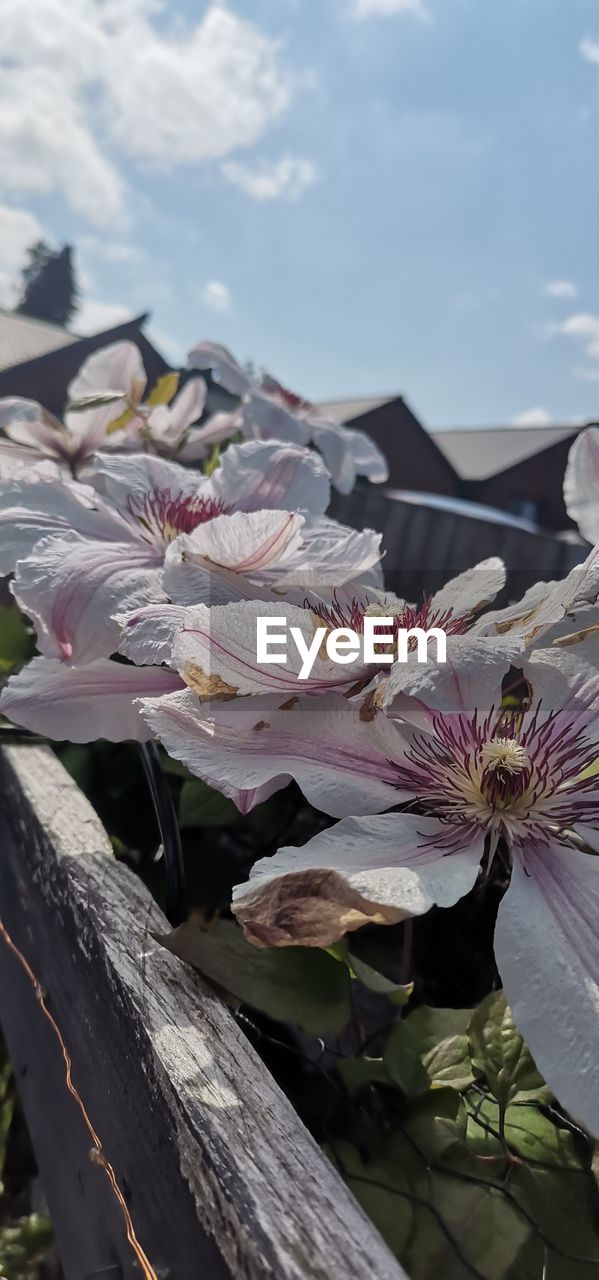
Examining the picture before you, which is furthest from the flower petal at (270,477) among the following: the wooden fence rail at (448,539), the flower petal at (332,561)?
the wooden fence rail at (448,539)

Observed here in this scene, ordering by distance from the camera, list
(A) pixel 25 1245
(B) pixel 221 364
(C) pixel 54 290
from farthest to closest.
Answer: (C) pixel 54 290
(B) pixel 221 364
(A) pixel 25 1245

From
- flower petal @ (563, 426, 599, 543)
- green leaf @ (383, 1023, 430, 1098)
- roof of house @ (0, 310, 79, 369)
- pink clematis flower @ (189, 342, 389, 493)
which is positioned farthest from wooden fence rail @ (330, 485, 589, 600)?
roof of house @ (0, 310, 79, 369)

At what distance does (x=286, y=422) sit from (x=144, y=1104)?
69 cm

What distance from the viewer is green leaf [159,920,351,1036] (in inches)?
16.1

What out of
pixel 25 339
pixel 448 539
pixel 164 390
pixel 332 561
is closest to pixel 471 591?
pixel 332 561

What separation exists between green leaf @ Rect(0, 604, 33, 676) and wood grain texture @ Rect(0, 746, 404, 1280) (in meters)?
0.32

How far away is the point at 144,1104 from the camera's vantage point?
378 millimetres

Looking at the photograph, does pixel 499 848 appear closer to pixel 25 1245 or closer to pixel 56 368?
pixel 25 1245

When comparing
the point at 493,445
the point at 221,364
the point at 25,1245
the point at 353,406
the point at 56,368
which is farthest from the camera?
the point at 493,445

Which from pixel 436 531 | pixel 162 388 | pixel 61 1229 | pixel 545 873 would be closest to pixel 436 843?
pixel 545 873

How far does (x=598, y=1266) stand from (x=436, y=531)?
483 centimetres

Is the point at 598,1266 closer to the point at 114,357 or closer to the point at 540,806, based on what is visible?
the point at 540,806

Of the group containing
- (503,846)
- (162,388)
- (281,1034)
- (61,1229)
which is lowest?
(61,1229)

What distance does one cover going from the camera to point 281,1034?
547 mm
